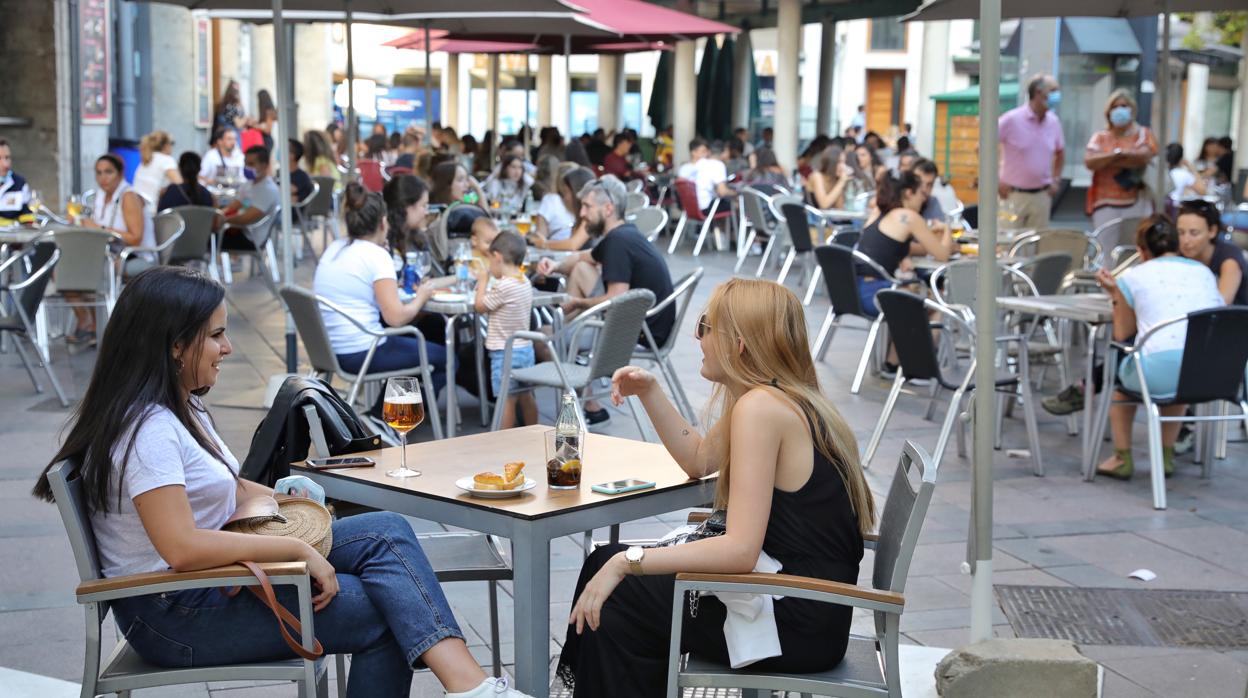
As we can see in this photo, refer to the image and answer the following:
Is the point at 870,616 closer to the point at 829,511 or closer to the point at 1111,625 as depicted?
the point at 1111,625

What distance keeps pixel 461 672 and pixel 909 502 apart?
906 mm

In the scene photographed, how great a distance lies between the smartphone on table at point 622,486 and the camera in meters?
2.89

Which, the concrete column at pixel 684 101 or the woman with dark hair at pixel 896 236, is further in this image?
the concrete column at pixel 684 101

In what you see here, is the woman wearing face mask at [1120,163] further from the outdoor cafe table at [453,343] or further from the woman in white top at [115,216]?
the woman in white top at [115,216]

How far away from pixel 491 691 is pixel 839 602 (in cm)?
68

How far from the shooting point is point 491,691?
2.66 meters

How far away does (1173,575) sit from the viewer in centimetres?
483

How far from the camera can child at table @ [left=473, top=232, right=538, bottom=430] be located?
612cm

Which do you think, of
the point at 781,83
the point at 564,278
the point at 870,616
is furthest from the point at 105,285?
the point at 781,83

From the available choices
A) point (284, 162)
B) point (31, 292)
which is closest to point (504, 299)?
point (284, 162)

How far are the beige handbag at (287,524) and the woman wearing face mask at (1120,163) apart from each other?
8.04 meters

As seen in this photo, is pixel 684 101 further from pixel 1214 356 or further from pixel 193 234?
pixel 1214 356

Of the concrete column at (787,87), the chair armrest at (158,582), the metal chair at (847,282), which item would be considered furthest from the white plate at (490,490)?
the concrete column at (787,87)

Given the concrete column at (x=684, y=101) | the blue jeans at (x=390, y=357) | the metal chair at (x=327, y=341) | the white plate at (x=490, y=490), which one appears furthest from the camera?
the concrete column at (x=684, y=101)
